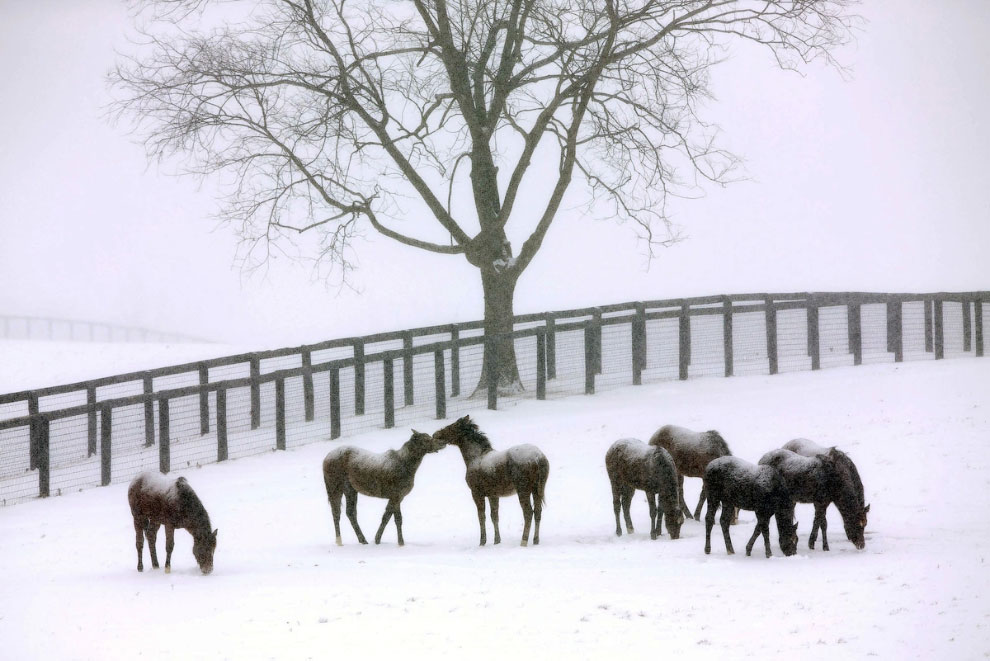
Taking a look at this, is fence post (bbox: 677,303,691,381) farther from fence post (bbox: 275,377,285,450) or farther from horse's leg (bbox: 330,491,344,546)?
horse's leg (bbox: 330,491,344,546)

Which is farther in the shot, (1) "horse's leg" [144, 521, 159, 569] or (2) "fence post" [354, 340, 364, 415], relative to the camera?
(2) "fence post" [354, 340, 364, 415]

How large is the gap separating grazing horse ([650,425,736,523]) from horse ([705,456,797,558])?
1068mm

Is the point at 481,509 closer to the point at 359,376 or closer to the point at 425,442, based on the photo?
Result: the point at 425,442

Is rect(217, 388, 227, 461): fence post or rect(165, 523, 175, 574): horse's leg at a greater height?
rect(217, 388, 227, 461): fence post

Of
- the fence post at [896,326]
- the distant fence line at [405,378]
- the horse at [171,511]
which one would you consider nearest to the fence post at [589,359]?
the distant fence line at [405,378]

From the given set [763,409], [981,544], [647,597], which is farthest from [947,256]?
[647,597]

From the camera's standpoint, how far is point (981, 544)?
30.2 ft

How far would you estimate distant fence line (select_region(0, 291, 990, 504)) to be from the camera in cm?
1530

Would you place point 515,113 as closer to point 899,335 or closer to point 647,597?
point 899,335

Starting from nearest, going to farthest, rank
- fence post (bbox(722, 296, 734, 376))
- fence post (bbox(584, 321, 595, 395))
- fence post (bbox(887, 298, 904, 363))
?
fence post (bbox(584, 321, 595, 395)) → fence post (bbox(722, 296, 734, 376)) → fence post (bbox(887, 298, 904, 363))

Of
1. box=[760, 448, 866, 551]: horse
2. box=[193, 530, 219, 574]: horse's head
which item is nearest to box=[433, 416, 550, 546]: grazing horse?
box=[760, 448, 866, 551]: horse

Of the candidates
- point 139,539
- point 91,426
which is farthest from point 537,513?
point 91,426

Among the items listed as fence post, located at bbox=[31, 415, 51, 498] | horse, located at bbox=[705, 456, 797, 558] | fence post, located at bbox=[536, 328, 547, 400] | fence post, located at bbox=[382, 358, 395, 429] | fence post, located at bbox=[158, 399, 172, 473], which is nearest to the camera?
horse, located at bbox=[705, 456, 797, 558]

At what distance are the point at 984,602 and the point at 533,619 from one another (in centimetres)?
321
